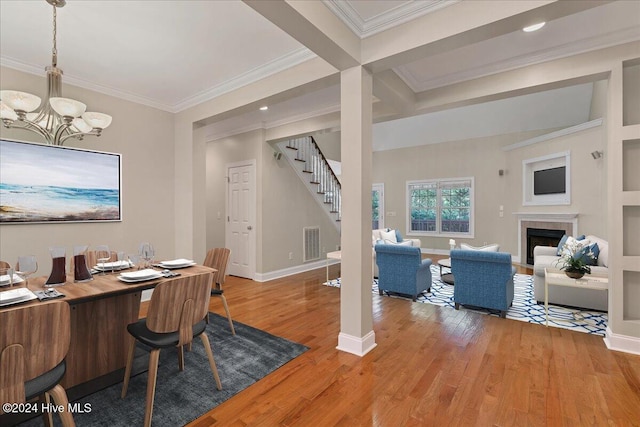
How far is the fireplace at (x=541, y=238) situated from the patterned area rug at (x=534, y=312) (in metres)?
2.09

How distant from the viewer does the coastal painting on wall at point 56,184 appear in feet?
10.4

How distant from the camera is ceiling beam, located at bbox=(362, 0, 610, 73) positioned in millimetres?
2002

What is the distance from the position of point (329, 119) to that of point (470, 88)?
205 cm

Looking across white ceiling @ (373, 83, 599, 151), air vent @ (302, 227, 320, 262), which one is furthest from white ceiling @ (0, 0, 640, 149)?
white ceiling @ (373, 83, 599, 151)

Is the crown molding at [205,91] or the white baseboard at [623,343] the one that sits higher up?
the crown molding at [205,91]

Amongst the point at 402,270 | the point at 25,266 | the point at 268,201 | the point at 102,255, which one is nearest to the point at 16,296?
the point at 25,266

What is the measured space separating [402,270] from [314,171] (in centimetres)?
339

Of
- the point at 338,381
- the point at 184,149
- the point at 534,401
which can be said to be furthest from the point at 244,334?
the point at 184,149

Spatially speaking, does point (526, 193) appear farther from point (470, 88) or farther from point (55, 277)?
point (55, 277)

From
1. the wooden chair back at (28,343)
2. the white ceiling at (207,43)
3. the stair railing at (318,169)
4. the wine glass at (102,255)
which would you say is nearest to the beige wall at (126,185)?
the white ceiling at (207,43)

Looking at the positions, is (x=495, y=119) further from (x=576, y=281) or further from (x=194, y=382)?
(x=194, y=382)

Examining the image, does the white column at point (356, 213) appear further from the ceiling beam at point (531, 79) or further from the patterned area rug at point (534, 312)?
the ceiling beam at point (531, 79)

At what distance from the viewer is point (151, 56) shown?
3170 millimetres

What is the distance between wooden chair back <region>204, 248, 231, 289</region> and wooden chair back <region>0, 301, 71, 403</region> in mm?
1849
